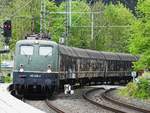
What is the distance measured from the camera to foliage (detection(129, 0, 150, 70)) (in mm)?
31406

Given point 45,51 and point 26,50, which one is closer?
point 45,51

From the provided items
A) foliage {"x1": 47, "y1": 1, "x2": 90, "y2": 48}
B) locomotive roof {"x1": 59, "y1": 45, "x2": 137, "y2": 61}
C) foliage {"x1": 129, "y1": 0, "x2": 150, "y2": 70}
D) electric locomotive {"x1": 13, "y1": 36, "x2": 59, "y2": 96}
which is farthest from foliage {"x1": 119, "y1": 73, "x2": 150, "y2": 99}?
foliage {"x1": 47, "y1": 1, "x2": 90, "y2": 48}

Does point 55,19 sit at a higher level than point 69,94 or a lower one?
higher

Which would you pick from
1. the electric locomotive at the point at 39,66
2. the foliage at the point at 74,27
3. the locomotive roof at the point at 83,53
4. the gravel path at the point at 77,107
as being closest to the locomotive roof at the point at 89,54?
the locomotive roof at the point at 83,53

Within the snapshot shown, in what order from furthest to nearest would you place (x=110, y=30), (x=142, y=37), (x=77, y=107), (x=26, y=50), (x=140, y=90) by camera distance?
(x=110, y=30) < (x=140, y=90) < (x=26, y=50) < (x=142, y=37) < (x=77, y=107)

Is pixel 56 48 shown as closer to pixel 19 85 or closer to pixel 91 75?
pixel 19 85

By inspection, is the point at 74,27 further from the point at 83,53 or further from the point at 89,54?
the point at 83,53

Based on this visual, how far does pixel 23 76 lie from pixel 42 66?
1.20m

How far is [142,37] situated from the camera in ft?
104

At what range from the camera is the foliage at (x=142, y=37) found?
31.4 m

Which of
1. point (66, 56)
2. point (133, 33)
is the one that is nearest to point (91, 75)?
point (66, 56)

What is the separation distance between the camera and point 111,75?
56.7 metres

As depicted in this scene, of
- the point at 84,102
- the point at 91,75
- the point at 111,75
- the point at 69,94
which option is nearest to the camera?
the point at 84,102

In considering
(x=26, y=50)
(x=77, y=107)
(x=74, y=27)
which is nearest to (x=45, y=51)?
(x=26, y=50)
